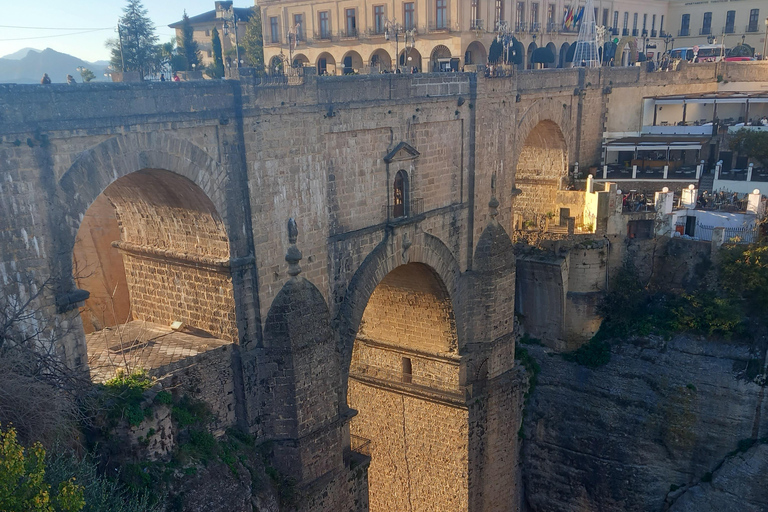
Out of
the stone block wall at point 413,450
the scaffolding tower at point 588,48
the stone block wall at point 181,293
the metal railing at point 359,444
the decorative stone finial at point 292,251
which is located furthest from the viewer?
the scaffolding tower at point 588,48

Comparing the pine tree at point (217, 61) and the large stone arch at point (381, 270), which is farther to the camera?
the pine tree at point (217, 61)

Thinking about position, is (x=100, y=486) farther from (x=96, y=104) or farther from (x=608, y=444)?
(x=608, y=444)

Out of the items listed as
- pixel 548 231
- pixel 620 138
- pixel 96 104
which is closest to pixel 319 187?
pixel 96 104

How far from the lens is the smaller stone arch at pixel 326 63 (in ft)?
126

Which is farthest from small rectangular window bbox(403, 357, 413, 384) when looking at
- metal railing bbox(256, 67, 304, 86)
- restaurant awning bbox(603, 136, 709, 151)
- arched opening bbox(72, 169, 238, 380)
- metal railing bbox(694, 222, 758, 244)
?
restaurant awning bbox(603, 136, 709, 151)

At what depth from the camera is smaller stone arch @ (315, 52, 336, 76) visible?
38469 mm

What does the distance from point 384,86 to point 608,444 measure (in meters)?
12.2

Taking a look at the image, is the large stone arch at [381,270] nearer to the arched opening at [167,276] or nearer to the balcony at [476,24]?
the arched opening at [167,276]

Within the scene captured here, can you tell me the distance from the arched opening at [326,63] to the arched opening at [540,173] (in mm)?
14804

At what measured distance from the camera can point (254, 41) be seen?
44688 mm

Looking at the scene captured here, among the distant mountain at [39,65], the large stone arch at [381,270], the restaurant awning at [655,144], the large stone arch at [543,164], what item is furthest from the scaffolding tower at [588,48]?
the distant mountain at [39,65]

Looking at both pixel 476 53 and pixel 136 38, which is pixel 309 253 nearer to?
pixel 136 38

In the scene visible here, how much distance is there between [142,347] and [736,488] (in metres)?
15.4

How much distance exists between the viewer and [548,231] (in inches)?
948
